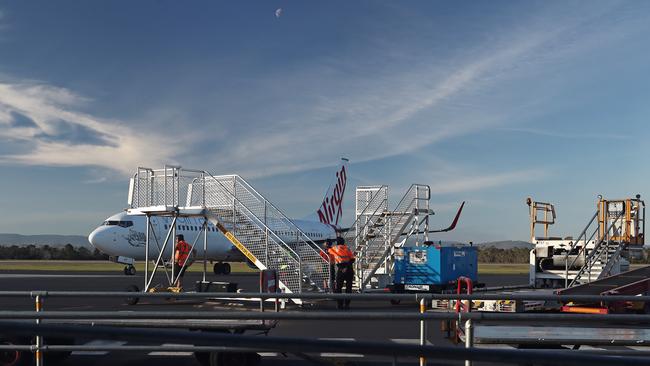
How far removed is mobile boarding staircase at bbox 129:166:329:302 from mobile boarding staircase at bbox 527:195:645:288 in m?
7.17

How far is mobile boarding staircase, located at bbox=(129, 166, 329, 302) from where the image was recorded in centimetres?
1852

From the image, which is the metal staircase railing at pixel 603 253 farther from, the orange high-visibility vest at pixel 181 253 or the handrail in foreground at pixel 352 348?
the handrail in foreground at pixel 352 348

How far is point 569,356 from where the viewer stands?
2945 millimetres

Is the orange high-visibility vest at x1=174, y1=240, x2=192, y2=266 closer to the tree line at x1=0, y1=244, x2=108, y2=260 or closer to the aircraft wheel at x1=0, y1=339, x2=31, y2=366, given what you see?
the aircraft wheel at x1=0, y1=339, x2=31, y2=366

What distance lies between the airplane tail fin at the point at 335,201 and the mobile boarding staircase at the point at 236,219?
31.9 meters

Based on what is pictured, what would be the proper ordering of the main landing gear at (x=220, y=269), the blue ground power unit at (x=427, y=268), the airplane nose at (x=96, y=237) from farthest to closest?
the main landing gear at (x=220, y=269)
the airplane nose at (x=96, y=237)
the blue ground power unit at (x=427, y=268)

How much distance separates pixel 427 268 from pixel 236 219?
19.0 ft

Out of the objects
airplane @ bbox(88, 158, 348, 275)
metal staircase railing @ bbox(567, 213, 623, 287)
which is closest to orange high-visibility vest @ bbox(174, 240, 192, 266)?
airplane @ bbox(88, 158, 348, 275)

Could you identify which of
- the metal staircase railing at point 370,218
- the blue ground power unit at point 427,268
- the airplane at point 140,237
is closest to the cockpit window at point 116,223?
the airplane at point 140,237

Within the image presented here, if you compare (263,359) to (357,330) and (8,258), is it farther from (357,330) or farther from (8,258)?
(8,258)

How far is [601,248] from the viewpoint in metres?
19.0

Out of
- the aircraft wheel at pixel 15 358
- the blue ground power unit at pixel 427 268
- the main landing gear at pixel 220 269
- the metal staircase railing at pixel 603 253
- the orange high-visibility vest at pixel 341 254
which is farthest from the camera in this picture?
the main landing gear at pixel 220 269

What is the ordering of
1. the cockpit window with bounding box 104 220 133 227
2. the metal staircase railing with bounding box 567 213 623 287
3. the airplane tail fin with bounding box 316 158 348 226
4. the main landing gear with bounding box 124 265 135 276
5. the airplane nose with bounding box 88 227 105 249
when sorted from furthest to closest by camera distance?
the airplane tail fin with bounding box 316 158 348 226, the main landing gear with bounding box 124 265 135 276, the cockpit window with bounding box 104 220 133 227, the airplane nose with bounding box 88 227 105 249, the metal staircase railing with bounding box 567 213 623 287

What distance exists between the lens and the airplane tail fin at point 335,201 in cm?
5210
